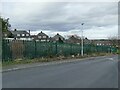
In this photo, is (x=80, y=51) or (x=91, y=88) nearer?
(x=91, y=88)

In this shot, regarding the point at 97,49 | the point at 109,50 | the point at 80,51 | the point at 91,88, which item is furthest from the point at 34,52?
the point at 109,50

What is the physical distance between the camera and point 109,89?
11.7 m

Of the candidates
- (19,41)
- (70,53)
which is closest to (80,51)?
(70,53)

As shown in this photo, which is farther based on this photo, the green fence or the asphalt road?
the green fence

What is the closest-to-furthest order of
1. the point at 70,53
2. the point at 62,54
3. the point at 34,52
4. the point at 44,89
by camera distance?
the point at 44,89, the point at 34,52, the point at 62,54, the point at 70,53

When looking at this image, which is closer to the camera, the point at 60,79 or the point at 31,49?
the point at 60,79

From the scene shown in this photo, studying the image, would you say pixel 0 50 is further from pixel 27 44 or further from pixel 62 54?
pixel 62 54

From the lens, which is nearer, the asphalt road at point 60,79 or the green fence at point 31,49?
the asphalt road at point 60,79

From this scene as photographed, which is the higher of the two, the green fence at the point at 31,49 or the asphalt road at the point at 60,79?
the green fence at the point at 31,49

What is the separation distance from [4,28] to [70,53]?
16114 millimetres

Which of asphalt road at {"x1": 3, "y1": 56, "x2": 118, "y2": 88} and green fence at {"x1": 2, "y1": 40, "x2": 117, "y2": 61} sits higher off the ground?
green fence at {"x1": 2, "y1": 40, "x2": 117, "y2": 61}

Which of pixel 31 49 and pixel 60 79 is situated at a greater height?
pixel 31 49

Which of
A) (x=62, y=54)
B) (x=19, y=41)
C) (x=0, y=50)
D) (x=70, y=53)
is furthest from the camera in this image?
(x=70, y=53)

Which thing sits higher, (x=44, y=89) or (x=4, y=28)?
(x=4, y=28)
